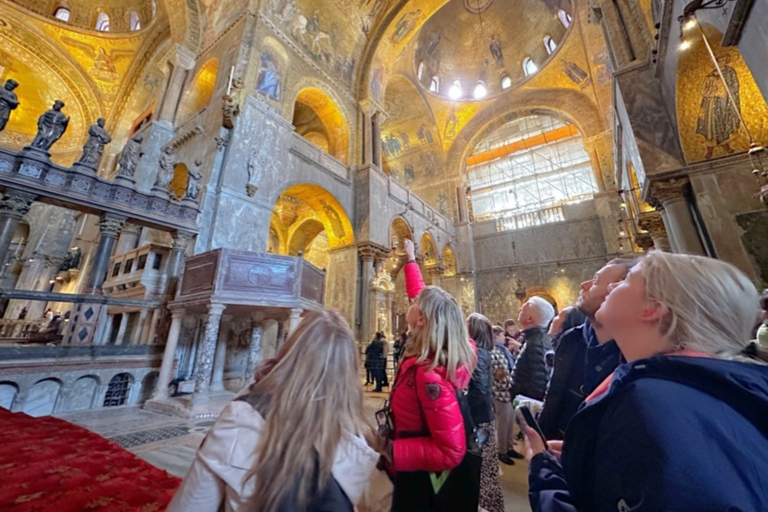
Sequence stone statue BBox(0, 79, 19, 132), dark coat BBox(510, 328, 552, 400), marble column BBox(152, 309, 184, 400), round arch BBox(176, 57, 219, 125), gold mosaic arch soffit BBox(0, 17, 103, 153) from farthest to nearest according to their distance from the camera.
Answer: gold mosaic arch soffit BBox(0, 17, 103, 153) → round arch BBox(176, 57, 219, 125) → marble column BBox(152, 309, 184, 400) → stone statue BBox(0, 79, 19, 132) → dark coat BBox(510, 328, 552, 400)

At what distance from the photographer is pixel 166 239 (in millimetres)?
8336

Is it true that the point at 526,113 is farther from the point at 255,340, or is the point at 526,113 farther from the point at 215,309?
the point at 215,309

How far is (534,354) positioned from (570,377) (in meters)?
0.74

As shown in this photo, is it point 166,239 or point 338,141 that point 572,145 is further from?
point 166,239

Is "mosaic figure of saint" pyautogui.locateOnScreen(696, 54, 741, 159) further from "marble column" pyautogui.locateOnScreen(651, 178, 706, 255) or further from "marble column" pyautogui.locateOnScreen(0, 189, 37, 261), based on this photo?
"marble column" pyautogui.locateOnScreen(0, 189, 37, 261)

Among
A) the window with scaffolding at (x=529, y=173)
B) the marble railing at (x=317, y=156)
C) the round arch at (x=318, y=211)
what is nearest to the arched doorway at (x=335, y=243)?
the round arch at (x=318, y=211)

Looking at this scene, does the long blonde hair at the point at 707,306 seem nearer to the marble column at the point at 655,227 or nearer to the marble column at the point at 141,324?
the marble column at the point at 141,324

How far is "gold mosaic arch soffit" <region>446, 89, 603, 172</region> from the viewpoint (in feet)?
47.3

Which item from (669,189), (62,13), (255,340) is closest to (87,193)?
(255,340)

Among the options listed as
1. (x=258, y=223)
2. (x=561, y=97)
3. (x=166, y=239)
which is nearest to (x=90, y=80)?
(x=166, y=239)

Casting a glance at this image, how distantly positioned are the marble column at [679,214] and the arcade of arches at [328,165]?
0.05 metres

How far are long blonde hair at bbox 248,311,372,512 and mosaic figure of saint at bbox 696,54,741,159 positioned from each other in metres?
6.48

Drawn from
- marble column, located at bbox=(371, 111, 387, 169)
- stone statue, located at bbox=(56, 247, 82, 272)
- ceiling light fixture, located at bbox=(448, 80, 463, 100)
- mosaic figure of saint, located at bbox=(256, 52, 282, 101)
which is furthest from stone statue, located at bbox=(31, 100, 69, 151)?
ceiling light fixture, located at bbox=(448, 80, 463, 100)

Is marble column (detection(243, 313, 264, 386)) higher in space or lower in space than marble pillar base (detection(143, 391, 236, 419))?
higher
